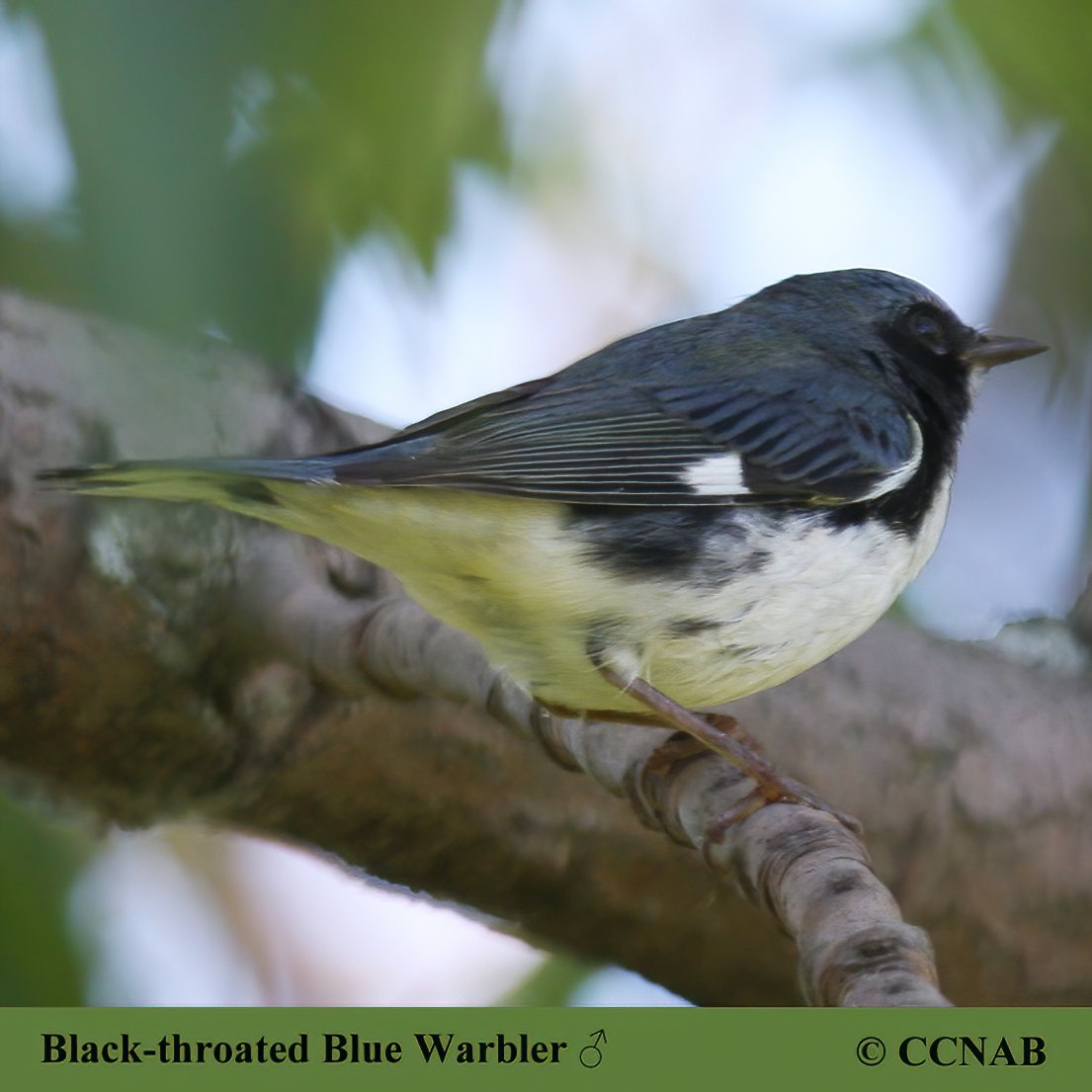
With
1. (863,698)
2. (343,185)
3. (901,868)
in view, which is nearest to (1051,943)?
(901,868)

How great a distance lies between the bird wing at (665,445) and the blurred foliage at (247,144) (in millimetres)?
576

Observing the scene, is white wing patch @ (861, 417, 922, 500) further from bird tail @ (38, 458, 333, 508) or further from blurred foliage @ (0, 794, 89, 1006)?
blurred foliage @ (0, 794, 89, 1006)

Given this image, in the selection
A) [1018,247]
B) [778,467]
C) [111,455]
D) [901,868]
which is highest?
[1018,247]

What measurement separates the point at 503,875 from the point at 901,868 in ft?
3.25

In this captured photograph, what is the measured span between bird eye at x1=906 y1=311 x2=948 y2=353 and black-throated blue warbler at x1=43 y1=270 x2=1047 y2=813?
1.35 ft

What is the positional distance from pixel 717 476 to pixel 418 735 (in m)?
1.07

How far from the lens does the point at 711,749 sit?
2.79m

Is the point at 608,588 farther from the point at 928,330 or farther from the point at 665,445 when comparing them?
the point at 928,330

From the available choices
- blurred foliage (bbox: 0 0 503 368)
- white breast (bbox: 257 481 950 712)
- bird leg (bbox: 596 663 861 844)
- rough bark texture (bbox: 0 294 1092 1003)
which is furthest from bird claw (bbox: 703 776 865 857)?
blurred foliage (bbox: 0 0 503 368)

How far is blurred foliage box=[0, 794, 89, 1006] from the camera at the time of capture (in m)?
2.78

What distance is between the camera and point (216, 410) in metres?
3.15

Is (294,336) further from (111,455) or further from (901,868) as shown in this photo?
(901,868)

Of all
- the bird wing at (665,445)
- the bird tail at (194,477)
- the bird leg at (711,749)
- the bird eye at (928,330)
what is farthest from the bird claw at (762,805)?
the bird eye at (928,330)

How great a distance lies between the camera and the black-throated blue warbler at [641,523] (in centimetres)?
262
